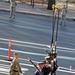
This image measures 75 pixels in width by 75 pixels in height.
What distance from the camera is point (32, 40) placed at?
931 inches

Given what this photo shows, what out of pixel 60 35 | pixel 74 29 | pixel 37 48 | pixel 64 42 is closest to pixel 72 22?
pixel 74 29

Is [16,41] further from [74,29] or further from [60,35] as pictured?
[74,29]

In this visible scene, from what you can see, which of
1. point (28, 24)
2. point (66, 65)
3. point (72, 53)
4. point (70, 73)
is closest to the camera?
point (70, 73)

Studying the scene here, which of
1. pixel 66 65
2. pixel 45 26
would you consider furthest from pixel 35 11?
pixel 66 65

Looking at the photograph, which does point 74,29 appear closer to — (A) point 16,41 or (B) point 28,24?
(B) point 28,24

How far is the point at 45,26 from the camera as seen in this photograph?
29422 mm

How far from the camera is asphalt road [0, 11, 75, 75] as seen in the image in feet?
59.6

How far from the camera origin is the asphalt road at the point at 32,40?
18172 mm

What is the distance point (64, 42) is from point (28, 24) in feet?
18.6

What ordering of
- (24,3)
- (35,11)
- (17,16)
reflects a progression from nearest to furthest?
(17,16)
(35,11)
(24,3)

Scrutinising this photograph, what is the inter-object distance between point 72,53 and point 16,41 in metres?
3.42

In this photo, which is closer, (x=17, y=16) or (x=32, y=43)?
(x=32, y=43)

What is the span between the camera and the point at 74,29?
29922 millimetres

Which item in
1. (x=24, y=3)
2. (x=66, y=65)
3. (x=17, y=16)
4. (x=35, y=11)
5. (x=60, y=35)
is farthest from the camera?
(x=24, y=3)
